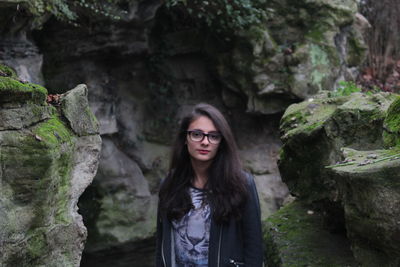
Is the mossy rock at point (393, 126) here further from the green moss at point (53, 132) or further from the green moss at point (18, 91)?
the green moss at point (18, 91)

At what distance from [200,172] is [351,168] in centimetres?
83

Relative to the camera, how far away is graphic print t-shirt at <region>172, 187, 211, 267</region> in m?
2.39

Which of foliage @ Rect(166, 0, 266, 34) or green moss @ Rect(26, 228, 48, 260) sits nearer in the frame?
green moss @ Rect(26, 228, 48, 260)

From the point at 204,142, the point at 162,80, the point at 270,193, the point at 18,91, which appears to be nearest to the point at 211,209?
the point at 204,142

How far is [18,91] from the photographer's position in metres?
2.45

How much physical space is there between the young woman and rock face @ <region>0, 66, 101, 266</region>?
0.62 meters

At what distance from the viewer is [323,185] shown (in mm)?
3020

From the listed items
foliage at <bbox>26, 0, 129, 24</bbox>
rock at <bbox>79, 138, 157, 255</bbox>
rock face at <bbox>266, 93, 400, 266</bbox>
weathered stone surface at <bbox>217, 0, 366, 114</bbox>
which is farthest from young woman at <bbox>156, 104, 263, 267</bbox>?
weathered stone surface at <bbox>217, 0, 366, 114</bbox>

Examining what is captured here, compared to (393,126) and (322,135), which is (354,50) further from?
(393,126)

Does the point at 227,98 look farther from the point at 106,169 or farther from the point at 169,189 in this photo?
the point at 169,189

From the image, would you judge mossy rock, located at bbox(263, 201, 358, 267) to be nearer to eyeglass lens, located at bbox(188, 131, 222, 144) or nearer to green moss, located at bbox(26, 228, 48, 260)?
eyeglass lens, located at bbox(188, 131, 222, 144)

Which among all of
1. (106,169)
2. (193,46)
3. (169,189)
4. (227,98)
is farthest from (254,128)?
(169,189)

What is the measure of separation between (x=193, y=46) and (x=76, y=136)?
4743mm

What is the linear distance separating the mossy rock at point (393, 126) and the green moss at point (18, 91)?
1956mm
